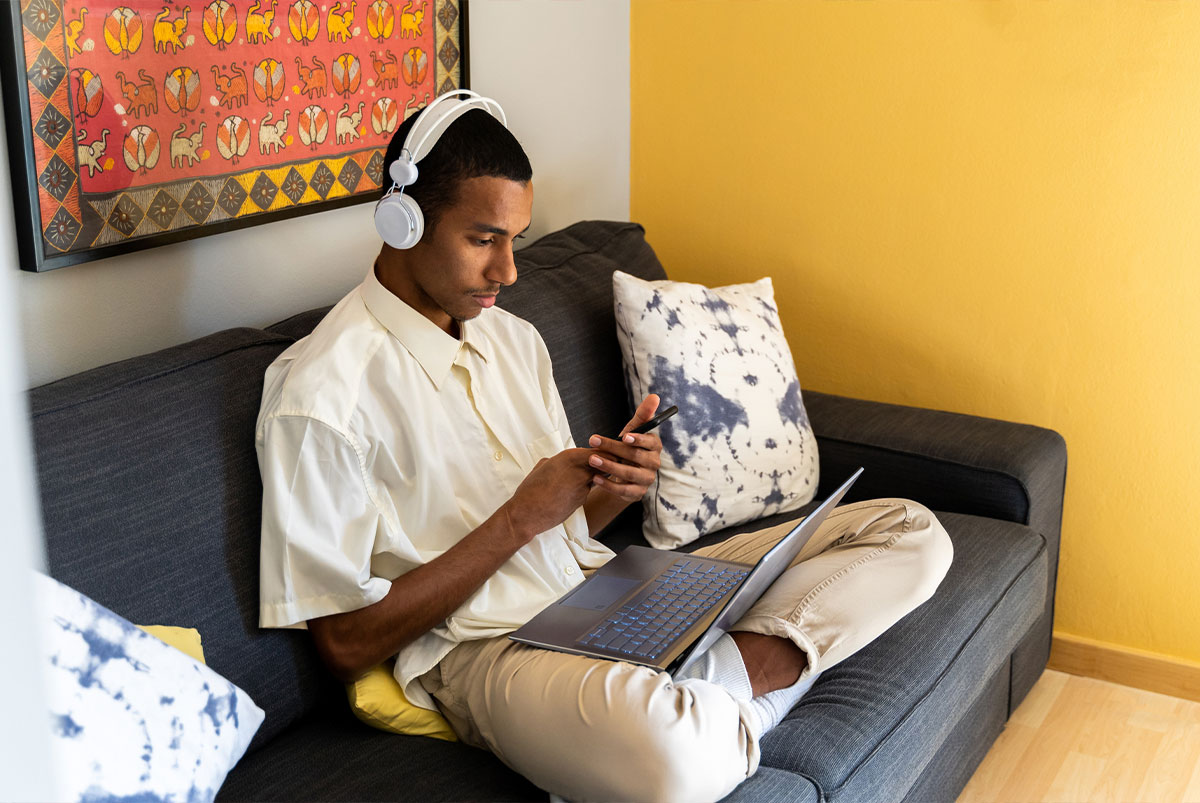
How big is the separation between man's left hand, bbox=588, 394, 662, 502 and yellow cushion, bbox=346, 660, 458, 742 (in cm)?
36

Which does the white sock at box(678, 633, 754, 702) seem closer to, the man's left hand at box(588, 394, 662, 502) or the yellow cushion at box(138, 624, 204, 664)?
the man's left hand at box(588, 394, 662, 502)

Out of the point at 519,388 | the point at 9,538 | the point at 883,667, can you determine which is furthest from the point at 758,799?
the point at 9,538

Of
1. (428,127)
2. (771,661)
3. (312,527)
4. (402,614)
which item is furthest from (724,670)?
(428,127)

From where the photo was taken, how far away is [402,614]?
132 cm

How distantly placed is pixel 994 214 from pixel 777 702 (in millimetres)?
1241

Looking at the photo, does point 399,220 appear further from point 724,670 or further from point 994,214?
point 994,214

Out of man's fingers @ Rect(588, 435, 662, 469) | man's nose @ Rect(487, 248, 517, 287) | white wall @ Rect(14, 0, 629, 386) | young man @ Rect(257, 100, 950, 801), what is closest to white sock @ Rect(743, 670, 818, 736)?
young man @ Rect(257, 100, 950, 801)

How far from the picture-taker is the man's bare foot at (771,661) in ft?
4.59

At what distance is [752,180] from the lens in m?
2.47

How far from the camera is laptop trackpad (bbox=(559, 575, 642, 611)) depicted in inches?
58.2

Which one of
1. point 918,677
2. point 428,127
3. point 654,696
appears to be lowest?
point 918,677

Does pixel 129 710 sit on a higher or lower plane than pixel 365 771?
higher

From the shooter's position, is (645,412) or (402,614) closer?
(402,614)

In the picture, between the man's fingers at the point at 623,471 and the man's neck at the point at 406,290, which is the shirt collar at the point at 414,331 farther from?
the man's fingers at the point at 623,471
